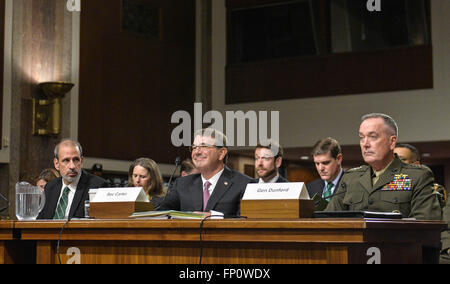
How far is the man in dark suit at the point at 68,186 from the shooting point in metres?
4.66

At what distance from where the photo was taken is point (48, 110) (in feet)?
30.0

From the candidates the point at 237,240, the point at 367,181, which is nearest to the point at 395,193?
the point at 367,181

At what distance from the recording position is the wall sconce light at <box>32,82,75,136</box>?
29.7 ft

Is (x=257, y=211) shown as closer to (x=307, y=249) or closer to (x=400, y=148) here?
(x=307, y=249)

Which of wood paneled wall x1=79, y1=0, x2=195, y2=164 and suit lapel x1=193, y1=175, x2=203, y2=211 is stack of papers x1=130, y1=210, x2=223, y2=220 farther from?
wood paneled wall x1=79, y1=0, x2=195, y2=164

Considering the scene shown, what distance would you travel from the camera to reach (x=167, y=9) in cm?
1137

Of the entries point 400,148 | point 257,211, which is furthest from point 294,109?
point 257,211

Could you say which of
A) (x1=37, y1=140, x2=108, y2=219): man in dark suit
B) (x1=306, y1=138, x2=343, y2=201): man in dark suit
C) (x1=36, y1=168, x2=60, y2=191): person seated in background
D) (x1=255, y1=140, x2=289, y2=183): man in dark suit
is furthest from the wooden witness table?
(x1=36, y1=168, x2=60, y2=191): person seated in background

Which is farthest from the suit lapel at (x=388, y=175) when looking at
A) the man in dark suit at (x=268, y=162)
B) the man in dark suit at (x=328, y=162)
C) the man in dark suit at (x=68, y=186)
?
the man in dark suit at (x=268, y=162)

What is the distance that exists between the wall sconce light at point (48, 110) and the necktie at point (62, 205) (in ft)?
14.7

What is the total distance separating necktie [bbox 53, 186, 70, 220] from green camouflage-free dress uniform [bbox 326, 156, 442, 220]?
184 centimetres

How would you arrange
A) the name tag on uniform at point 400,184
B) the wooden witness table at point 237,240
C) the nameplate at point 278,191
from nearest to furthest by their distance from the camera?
the wooden witness table at point 237,240 → the nameplate at point 278,191 → the name tag on uniform at point 400,184

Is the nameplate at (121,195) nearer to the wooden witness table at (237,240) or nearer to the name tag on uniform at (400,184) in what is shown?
the wooden witness table at (237,240)

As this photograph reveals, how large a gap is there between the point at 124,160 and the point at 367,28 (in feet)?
13.3
